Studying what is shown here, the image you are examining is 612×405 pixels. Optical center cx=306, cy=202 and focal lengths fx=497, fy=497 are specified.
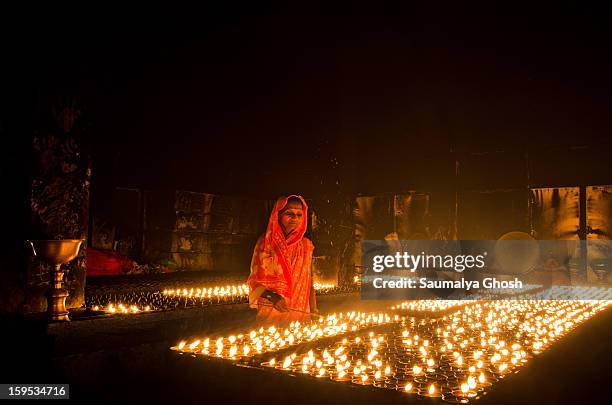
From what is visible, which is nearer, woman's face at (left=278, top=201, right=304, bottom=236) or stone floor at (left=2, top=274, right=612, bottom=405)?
stone floor at (left=2, top=274, right=612, bottom=405)

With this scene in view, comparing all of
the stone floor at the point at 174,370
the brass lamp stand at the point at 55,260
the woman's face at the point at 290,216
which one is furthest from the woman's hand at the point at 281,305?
the brass lamp stand at the point at 55,260

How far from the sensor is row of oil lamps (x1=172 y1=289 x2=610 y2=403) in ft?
10.8

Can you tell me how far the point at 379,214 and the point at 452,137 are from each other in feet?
12.8

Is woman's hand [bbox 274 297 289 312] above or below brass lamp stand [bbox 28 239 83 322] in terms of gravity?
below

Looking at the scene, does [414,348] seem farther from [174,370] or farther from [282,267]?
[174,370]

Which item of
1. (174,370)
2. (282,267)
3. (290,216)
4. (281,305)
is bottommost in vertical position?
(174,370)

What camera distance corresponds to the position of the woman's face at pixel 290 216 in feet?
17.2

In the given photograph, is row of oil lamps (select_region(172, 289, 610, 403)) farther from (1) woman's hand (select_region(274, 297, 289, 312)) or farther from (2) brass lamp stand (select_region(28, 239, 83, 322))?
(2) brass lamp stand (select_region(28, 239, 83, 322))

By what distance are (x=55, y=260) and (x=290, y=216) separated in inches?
88.8

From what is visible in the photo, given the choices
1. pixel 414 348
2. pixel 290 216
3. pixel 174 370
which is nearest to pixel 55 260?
A: pixel 174 370

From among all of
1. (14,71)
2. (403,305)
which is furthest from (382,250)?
(14,71)

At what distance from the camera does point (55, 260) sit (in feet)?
13.9

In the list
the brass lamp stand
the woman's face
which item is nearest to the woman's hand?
the woman's face

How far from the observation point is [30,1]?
4312 mm
